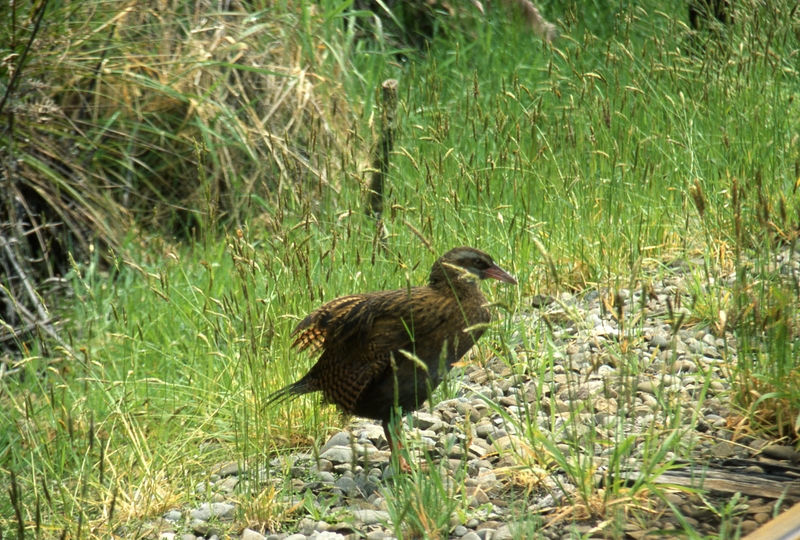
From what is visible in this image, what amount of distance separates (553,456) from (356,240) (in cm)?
210

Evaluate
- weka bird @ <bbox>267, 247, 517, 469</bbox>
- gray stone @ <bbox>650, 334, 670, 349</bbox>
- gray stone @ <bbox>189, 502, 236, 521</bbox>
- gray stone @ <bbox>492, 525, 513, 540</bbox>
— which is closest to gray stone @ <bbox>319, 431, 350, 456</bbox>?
weka bird @ <bbox>267, 247, 517, 469</bbox>

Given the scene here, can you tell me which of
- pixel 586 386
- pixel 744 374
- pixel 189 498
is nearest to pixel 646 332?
pixel 586 386

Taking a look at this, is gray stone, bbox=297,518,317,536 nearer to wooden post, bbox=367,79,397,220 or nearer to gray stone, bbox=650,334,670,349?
gray stone, bbox=650,334,670,349

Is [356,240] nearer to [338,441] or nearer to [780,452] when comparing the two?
[338,441]

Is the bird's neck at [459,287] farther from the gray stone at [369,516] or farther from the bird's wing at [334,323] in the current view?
the gray stone at [369,516]

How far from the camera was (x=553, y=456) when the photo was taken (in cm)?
308

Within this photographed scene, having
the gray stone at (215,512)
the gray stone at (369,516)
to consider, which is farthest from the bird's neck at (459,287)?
Answer: the gray stone at (215,512)

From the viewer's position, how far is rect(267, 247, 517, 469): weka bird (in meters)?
3.69

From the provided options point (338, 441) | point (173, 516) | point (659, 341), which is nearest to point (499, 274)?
point (659, 341)

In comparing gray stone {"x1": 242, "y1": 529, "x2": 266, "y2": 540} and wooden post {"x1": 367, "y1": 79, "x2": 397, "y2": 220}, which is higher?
wooden post {"x1": 367, "y1": 79, "x2": 397, "y2": 220}

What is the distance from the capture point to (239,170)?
7070mm

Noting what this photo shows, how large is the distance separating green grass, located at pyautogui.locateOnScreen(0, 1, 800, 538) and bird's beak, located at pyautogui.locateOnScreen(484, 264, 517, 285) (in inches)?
9.1

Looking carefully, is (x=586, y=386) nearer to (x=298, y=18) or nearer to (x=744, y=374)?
(x=744, y=374)

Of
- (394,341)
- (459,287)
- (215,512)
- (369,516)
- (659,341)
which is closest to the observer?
(369,516)
